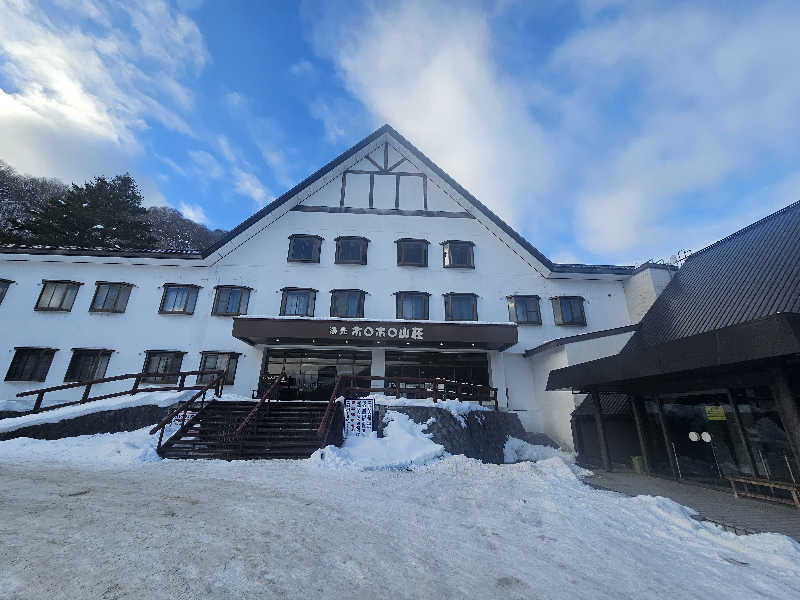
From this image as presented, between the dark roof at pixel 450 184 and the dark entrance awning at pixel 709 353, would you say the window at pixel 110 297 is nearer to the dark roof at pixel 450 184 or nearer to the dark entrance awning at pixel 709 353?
the dark roof at pixel 450 184

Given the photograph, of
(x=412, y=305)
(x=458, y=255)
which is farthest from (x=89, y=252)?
(x=458, y=255)

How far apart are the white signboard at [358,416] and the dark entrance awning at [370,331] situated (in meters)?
3.58

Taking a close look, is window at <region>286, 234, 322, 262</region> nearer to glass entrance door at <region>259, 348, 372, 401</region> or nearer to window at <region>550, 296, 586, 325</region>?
glass entrance door at <region>259, 348, 372, 401</region>

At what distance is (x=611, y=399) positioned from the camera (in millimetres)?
12891

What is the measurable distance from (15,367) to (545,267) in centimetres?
2744

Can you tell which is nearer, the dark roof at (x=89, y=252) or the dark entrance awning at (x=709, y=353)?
the dark entrance awning at (x=709, y=353)

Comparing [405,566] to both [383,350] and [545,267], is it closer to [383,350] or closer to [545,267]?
[383,350]

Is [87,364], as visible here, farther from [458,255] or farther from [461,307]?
[458,255]

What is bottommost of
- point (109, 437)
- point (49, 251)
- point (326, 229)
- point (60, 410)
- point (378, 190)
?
point (109, 437)

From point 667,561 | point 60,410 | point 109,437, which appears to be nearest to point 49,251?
point 60,410

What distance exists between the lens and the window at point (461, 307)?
19016 mm

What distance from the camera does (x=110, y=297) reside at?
17.8m

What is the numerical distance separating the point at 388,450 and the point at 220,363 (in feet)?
35.4

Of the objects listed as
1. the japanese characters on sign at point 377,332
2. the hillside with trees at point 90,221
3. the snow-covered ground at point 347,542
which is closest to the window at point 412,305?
the japanese characters on sign at point 377,332
